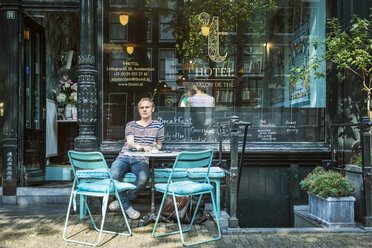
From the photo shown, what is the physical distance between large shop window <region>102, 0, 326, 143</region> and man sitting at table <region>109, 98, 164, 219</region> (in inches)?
41.8

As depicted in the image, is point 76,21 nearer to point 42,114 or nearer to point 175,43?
point 42,114

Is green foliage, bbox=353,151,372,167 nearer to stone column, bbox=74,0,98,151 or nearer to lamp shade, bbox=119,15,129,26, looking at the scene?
stone column, bbox=74,0,98,151

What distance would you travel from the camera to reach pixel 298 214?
586 centimetres

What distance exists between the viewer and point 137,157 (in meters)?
5.20

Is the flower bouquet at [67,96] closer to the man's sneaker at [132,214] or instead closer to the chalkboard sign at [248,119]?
the chalkboard sign at [248,119]

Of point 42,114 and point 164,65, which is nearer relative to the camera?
point 164,65

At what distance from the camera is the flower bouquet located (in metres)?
8.00

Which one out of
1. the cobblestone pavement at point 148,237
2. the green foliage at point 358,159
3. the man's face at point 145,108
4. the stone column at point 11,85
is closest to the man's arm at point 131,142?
the man's face at point 145,108

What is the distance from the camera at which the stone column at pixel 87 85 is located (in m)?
5.96

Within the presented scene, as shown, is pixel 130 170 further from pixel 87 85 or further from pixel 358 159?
pixel 358 159

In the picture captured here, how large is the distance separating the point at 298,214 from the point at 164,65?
336cm

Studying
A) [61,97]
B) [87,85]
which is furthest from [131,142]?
[61,97]

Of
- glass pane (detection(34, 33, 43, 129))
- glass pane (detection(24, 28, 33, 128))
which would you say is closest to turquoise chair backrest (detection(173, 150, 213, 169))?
glass pane (detection(24, 28, 33, 128))

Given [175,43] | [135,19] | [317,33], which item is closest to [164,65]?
[175,43]
